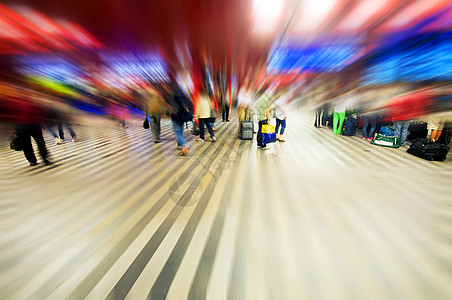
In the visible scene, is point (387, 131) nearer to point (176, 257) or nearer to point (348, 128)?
point (348, 128)

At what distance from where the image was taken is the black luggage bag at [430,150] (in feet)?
→ 9.25

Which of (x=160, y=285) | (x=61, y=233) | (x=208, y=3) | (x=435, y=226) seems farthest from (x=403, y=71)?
(x=61, y=233)

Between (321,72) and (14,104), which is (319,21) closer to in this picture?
(321,72)

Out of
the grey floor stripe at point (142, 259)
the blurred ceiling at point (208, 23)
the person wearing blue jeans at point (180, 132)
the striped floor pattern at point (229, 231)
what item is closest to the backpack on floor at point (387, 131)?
the striped floor pattern at point (229, 231)

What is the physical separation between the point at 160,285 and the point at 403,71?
1.54 m

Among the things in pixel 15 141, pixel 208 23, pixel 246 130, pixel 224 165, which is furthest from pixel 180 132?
pixel 208 23

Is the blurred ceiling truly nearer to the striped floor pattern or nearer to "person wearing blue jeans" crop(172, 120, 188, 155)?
the striped floor pattern

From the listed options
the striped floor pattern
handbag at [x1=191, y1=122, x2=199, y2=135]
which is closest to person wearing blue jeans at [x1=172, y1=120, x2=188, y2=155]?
the striped floor pattern

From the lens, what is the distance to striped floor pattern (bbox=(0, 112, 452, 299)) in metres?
1.11

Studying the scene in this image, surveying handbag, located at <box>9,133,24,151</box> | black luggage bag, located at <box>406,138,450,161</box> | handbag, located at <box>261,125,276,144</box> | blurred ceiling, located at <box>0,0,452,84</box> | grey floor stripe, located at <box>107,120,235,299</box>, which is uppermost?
blurred ceiling, located at <box>0,0,452,84</box>

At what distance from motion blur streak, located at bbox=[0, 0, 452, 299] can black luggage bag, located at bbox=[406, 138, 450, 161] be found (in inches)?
0.9

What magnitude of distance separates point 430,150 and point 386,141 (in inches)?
33.4

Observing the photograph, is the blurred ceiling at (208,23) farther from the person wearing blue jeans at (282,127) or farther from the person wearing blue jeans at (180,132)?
the person wearing blue jeans at (282,127)

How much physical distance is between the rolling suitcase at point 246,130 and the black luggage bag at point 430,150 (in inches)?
123
